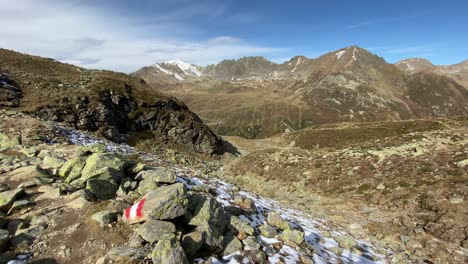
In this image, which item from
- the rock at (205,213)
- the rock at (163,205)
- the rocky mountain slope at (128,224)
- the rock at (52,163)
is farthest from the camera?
the rock at (52,163)

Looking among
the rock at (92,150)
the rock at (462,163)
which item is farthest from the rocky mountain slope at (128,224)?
the rock at (462,163)

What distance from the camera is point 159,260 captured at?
9016mm

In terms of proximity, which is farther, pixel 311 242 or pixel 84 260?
pixel 311 242

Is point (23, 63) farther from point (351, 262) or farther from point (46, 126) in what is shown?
point (351, 262)

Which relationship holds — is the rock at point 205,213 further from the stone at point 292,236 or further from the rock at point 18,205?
the rock at point 18,205

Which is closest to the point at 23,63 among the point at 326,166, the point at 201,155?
the point at 201,155

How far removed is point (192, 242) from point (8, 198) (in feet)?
27.2

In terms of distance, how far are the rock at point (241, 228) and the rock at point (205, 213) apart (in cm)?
53

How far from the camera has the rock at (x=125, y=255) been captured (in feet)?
29.5

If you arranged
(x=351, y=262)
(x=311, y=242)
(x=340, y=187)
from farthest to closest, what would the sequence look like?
1. (x=340, y=187)
2. (x=311, y=242)
3. (x=351, y=262)

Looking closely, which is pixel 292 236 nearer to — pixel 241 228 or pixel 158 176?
pixel 241 228

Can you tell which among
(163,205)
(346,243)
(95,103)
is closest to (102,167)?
(163,205)

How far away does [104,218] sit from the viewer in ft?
35.3

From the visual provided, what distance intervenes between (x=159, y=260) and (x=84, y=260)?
2.60m
